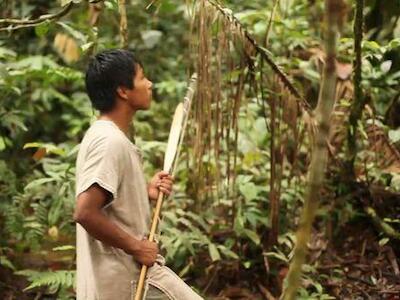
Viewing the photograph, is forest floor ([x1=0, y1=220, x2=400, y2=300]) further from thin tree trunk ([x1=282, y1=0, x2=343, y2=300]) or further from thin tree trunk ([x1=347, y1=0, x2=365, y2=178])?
thin tree trunk ([x1=282, y1=0, x2=343, y2=300])

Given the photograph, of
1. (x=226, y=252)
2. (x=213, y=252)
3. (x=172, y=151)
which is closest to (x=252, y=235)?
(x=226, y=252)

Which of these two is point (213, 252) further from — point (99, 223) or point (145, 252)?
point (99, 223)

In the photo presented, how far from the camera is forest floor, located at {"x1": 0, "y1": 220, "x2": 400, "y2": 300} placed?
13.9 feet

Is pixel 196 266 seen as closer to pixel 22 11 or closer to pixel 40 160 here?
pixel 40 160

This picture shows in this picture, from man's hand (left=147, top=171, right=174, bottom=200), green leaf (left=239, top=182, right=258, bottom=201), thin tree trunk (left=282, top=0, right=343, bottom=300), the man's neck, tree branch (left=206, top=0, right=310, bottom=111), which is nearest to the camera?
thin tree trunk (left=282, top=0, right=343, bottom=300)

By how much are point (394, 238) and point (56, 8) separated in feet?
14.4

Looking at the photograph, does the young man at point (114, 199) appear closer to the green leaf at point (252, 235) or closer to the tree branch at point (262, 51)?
the tree branch at point (262, 51)

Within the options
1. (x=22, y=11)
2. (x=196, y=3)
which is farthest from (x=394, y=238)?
(x=22, y=11)

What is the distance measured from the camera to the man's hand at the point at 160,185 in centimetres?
295

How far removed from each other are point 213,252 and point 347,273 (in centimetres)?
88

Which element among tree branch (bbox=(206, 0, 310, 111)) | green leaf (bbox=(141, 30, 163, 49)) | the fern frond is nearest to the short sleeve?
tree branch (bbox=(206, 0, 310, 111))

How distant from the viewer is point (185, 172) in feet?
16.8

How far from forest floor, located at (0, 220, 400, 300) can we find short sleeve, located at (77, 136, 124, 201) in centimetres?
201

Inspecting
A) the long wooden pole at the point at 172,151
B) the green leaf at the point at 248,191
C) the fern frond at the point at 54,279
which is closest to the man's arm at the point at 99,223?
the long wooden pole at the point at 172,151
